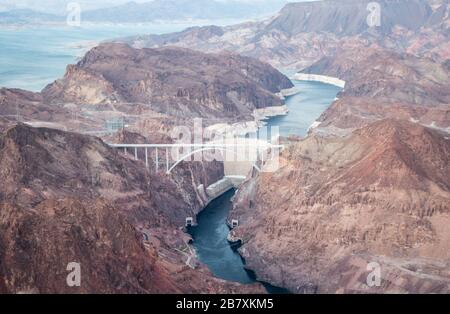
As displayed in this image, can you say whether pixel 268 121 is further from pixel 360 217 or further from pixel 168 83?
pixel 360 217

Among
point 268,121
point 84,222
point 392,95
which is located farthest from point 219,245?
point 392,95

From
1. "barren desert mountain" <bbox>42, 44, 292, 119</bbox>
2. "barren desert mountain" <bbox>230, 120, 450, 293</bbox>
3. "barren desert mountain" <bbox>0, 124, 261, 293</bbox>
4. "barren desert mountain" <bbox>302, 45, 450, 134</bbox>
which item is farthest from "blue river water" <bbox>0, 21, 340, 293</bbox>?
"barren desert mountain" <bbox>42, 44, 292, 119</bbox>

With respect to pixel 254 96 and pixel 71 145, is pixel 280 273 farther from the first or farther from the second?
pixel 254 96

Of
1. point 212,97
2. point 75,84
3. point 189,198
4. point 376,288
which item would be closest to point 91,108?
point 75,84

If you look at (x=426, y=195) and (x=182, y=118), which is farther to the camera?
(x=182, y=118)

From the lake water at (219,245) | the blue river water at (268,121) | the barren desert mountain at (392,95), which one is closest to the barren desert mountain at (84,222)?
the lake water at (219,245)

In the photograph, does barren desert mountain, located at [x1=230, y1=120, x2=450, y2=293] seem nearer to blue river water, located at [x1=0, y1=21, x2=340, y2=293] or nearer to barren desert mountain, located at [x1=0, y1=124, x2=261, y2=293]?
blue river water, located at [x1=0, y1=21, x2=340, y2=293]
